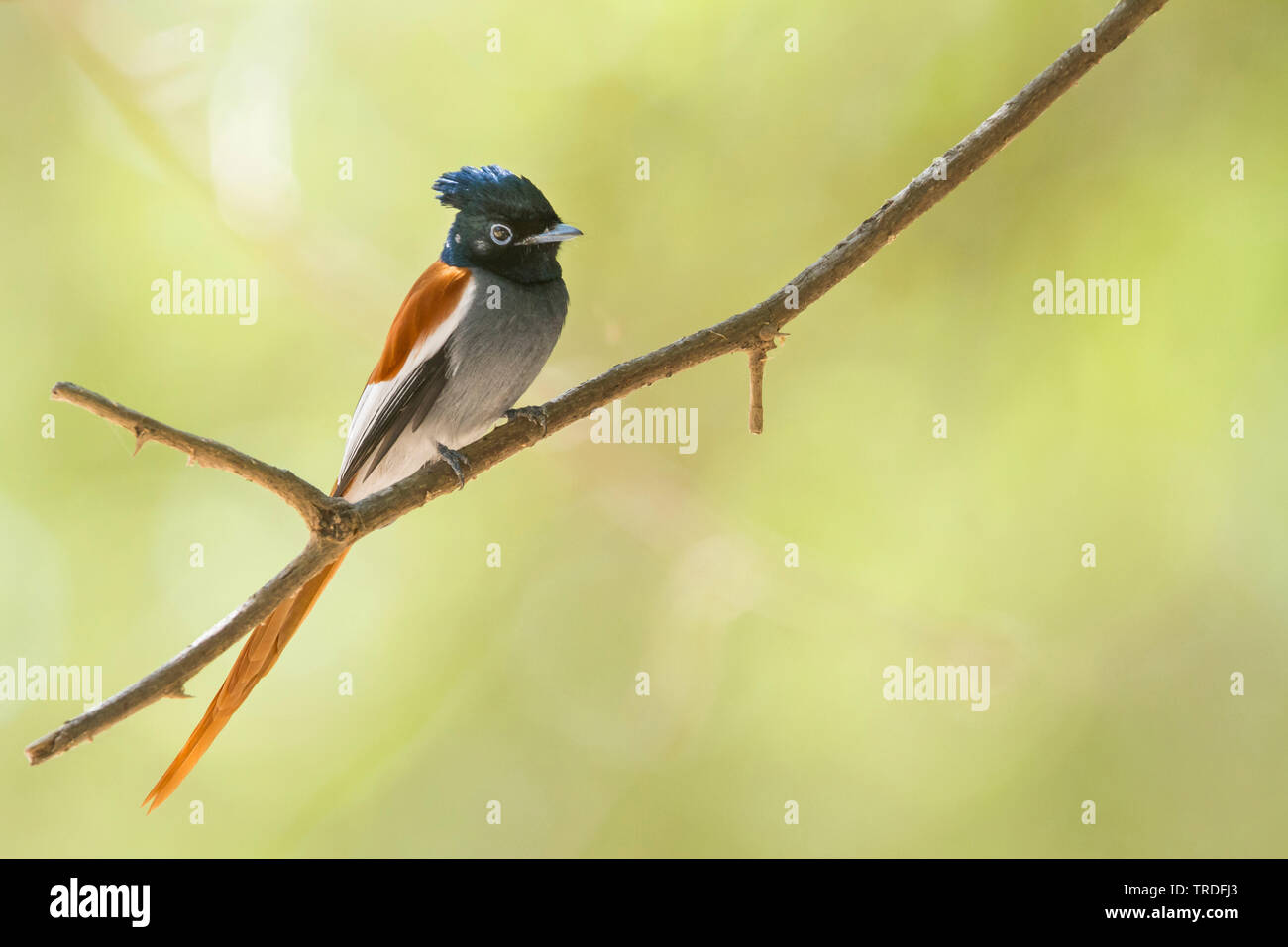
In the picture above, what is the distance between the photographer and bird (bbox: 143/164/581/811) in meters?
2.26

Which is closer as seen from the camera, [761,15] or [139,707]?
[139,707]

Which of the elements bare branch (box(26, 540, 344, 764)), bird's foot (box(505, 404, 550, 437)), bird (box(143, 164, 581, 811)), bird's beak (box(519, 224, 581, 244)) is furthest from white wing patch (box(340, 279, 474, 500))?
bare branch (box(26, 540, 344, 764))

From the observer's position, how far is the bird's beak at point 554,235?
7.27ft

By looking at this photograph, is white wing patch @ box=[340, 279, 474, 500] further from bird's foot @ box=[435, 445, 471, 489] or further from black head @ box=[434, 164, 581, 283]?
bird's foot @ box=[435, 445, 471, 489]

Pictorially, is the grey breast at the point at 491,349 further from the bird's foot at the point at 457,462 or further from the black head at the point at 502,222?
the bird's foot at the point at 457,462

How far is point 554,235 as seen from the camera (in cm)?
224

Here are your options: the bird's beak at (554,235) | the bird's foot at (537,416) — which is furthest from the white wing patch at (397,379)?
the bird's foot at (537,416)

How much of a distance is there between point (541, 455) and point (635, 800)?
128 centimetres

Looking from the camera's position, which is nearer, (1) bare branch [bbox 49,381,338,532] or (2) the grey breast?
(1) bare branch [bbox 49,381,338,532]

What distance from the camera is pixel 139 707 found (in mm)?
1600

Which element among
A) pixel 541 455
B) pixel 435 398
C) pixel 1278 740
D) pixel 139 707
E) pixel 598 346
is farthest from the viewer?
pixel 541 455

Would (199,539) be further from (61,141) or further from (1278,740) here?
(1278,740)

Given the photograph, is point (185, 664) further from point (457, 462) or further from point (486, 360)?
point (486, 360)

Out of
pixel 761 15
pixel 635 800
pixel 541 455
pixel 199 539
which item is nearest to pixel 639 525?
pixel 541 455
